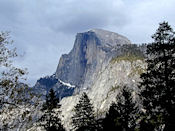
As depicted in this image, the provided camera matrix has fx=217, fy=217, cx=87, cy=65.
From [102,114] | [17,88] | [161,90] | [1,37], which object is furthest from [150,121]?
[102,114]

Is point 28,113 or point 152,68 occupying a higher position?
point 152,68

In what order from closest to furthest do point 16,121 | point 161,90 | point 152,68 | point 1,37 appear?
point 16,121, point 1,37, point 161,90, point 152,68

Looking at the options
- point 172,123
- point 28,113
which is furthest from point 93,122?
point 28,113

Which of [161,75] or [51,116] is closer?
[161,75]

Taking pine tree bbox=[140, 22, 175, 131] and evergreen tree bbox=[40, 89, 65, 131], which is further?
evergreen tree bbox=[40, 89, 65, 131]

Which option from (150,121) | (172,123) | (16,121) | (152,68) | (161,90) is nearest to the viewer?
(150,121)

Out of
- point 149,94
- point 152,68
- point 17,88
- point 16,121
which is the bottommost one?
point 16,121

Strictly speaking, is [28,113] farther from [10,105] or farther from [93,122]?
[93,122]

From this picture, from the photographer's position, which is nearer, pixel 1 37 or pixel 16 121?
pixel 16 121

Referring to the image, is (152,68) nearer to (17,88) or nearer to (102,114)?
(17,88)

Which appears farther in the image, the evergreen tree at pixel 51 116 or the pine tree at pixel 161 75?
the evergreen tree at pixel 51 116

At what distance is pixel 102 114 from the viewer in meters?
180

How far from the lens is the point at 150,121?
777 cm

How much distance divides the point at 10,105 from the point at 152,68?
66.5ft
